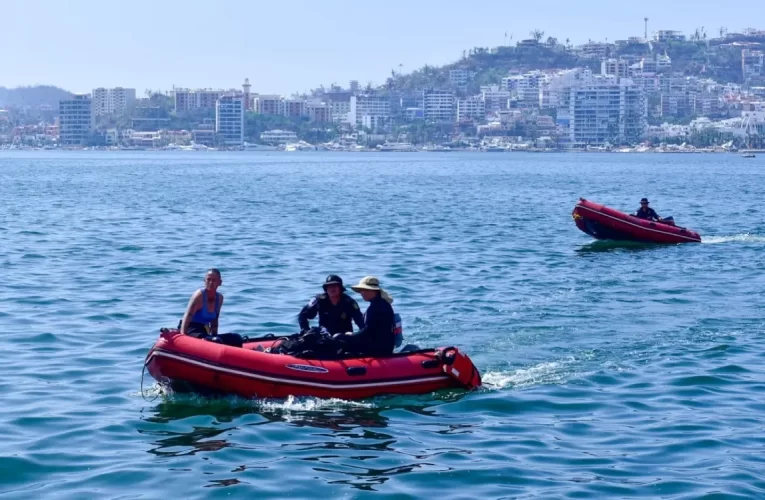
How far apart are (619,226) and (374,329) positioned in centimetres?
2074

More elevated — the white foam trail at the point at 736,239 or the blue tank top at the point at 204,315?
the blue tank top at the point at 204,315

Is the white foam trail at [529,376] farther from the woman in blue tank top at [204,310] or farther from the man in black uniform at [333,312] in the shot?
the woman in blue tank top at [204,310]

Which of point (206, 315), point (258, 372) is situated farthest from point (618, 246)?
point (258, 372)

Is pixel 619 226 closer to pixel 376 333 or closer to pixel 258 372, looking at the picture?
pixel 376 333

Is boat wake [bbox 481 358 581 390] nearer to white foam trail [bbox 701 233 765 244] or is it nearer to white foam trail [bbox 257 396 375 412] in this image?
white foam trail [bbox 257 396 375 412]

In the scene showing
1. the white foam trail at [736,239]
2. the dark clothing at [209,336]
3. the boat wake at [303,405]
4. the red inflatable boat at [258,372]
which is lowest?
the boat wake at [303,405]

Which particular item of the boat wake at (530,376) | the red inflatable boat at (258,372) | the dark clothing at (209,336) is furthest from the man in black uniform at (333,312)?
the boat wake at (530,376)

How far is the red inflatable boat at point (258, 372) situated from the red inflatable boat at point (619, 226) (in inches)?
816

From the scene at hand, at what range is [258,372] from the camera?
14.8 meters

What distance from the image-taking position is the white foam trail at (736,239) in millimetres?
37969

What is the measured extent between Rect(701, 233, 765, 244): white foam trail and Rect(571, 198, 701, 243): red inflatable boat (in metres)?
2.63

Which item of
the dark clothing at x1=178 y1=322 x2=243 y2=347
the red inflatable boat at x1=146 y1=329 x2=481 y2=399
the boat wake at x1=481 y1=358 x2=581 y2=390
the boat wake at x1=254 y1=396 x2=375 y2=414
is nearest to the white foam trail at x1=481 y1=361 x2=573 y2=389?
the boat wake at x1=481 y1=358 x2=581 y2=390

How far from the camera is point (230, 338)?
50.8 ft

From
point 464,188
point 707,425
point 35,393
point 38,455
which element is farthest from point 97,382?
point 464,188
